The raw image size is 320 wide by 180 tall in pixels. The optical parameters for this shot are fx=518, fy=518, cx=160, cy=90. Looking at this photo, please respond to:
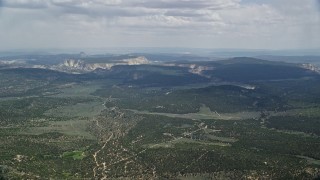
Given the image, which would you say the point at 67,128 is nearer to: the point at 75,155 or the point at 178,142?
the point at 75,155

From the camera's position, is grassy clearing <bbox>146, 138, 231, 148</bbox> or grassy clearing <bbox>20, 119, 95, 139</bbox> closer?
grassy clearing <bbox>146, 138, 231, 148</bbox>

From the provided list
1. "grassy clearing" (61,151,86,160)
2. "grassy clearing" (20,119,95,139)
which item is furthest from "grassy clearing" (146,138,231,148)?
"grassy clearing" (20,119,95,139)

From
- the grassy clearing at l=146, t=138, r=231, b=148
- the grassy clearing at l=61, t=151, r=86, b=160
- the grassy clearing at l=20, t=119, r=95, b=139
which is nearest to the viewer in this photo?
the grassy clearing at l=61, t=151, r=86, b=160

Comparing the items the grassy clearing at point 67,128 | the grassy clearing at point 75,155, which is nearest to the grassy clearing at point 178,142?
the grassy clearing at point 75,155

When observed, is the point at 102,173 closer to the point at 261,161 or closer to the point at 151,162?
the point at 151,162

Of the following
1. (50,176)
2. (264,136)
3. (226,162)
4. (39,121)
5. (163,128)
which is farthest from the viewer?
(39,121)

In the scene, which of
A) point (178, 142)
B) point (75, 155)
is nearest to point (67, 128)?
point (75, 155)

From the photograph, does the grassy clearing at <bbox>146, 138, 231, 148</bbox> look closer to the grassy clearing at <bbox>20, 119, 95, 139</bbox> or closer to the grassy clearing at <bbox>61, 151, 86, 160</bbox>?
the grassy clearing at <bbox>61, 151, 86, 160</bbox>

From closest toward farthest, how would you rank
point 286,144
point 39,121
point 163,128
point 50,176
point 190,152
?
1. point 50,176
2. point 190,152
3. point 286,144
4. point 163,128
5. point 39,121

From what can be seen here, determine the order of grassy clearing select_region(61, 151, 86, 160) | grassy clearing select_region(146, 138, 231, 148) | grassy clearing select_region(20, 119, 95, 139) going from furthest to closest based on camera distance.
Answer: grassy clearing select_region(20, 119, 95, 139), grassy clearing select_region(146, 138, 231, 148), grassy clearing select_region(61, 151, 86, 160)

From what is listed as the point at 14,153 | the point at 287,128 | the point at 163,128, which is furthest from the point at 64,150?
the point at 287,128

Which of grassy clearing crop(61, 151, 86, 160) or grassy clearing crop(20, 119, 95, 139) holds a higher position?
grassy clearing crop(61, 151, 86, 160)
